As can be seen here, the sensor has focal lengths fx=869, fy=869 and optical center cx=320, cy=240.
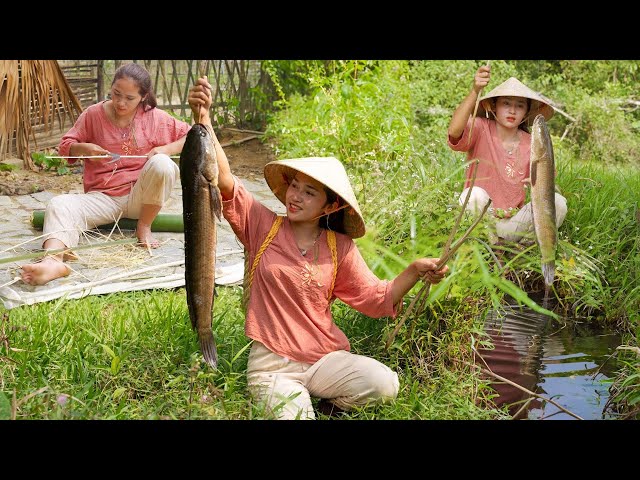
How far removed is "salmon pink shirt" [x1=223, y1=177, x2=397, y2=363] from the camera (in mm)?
3439

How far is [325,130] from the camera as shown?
7.14 m

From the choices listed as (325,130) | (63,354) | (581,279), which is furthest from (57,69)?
(581,279)

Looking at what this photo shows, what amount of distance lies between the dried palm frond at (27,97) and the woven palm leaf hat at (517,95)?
109 inches

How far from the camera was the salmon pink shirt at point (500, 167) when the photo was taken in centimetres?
496

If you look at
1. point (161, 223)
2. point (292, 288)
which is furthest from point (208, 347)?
point (161, 223)

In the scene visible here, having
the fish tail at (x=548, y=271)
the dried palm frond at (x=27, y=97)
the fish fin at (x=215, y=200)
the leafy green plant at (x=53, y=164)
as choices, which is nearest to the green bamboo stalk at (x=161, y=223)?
the dried palm frond at (x=27, y=97)

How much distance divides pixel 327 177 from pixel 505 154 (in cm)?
192

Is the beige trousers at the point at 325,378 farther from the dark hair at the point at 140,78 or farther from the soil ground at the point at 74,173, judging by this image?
the soil ground at the point at 74,173

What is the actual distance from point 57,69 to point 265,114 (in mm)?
4025

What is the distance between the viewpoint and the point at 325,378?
346cm

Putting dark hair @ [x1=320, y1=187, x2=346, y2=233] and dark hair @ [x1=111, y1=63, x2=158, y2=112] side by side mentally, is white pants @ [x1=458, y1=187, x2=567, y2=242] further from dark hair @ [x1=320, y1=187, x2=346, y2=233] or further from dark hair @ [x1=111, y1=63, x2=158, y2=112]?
dark hair @ [x1=111, y1=63, x2=158, y2=112]

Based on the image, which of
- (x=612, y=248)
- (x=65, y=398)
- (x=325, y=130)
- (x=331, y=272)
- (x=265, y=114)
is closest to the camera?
(x=65, y=398)

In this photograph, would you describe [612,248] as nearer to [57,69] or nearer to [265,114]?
[57,69]

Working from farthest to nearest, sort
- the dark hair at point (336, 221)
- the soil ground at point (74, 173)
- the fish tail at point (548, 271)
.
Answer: the soil ground at point (74, 173), the fish tail at point (548, 271), the dark hair at point (336, 221)
